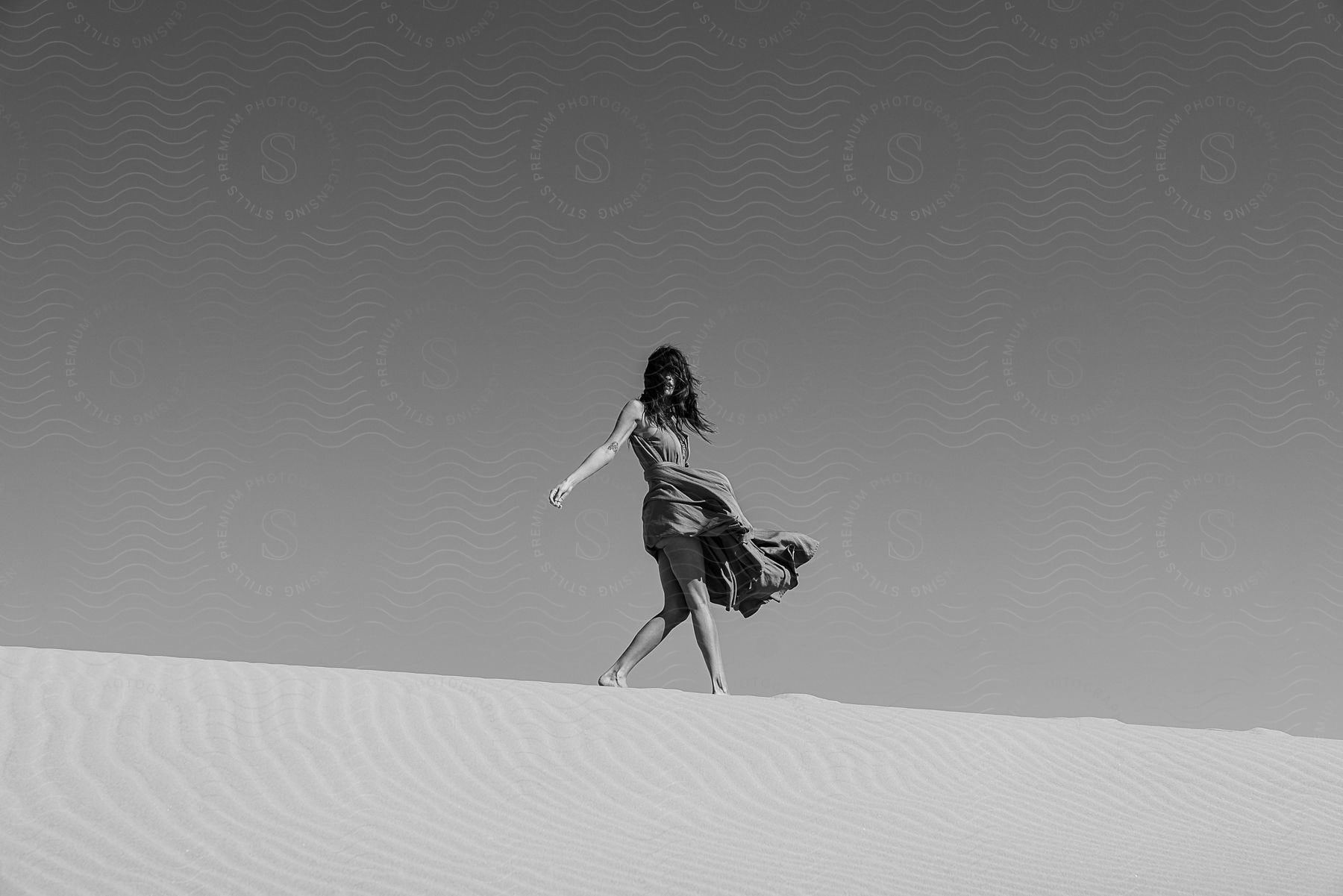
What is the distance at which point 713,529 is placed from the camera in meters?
6.56

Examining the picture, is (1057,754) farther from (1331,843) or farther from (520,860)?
(520,860)

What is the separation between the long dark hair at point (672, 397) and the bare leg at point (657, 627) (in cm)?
75

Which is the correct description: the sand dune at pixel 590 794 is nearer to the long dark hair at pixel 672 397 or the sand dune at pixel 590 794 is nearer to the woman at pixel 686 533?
the woman at pixel 686 533

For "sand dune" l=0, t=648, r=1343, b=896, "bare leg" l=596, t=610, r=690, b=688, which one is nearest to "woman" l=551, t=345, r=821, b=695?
"bare leg" l=596, t=610, r=690, b=688

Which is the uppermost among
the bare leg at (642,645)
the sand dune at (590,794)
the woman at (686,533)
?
the woman at (686,533)

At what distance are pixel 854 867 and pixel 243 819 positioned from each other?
205 centimetres

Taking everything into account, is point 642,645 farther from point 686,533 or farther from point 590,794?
point 590,794

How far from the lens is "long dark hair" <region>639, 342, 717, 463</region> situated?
22.2 ft

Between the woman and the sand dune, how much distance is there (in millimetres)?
577

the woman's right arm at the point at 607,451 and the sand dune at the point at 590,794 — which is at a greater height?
the woman's right arm at the point at 607,451

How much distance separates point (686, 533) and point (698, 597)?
37 centimetres

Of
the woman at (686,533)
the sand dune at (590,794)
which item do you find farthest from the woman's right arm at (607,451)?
the sand dune at (590,794)

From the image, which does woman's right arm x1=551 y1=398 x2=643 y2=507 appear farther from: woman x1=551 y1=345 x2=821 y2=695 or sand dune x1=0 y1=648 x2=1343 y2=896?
sand dune x1=0 y1=648 x2=1343 y2=896

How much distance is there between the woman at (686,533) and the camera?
6.35 metres
